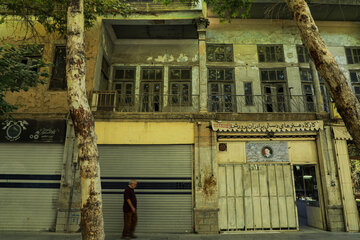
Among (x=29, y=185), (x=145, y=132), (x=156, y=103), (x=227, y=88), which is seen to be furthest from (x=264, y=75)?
(x=29, y=185)

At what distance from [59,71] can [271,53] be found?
10.0 meters

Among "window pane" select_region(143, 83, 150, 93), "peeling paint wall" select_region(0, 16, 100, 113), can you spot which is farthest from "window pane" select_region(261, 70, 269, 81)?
"peeling paint wall" select_region(0, 16, 100, 113)

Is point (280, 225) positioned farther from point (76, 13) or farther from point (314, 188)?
point (76, 13)

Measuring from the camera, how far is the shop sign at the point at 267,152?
9109 millimetres

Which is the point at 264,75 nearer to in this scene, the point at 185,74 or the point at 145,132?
the point at 185,74

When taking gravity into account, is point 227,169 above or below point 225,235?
above

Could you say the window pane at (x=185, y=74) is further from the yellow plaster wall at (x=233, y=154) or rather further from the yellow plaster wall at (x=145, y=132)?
the yellow plaster wall at (x=233, y=154)

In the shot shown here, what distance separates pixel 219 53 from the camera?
11219 millimetres

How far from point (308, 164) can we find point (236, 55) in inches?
232

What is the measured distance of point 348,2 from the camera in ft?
33.7

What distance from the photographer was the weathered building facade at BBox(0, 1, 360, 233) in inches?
328

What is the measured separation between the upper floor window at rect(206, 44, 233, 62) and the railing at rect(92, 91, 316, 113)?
6.24 ft

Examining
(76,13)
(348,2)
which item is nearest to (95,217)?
(76,13)

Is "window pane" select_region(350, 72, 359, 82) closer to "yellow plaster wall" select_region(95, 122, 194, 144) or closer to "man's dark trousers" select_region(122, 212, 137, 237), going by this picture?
"yellow plaster wall" select_region(95, 122, 194, 144)
